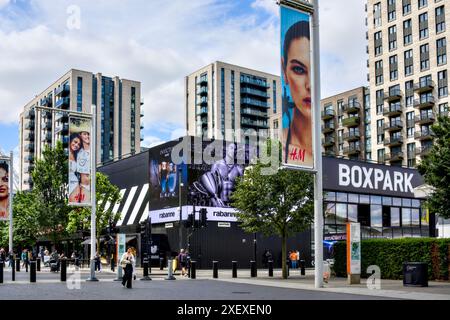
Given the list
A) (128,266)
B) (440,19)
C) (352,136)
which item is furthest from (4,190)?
(352,136)

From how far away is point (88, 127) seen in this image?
2991 centimetres

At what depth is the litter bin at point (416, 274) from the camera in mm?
24156

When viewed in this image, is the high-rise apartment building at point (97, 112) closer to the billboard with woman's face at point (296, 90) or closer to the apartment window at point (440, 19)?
the apartment window at point (440, 19)

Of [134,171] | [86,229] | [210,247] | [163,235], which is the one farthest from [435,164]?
[86,229]

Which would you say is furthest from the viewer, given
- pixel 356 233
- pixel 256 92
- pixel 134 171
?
pixel 256 92

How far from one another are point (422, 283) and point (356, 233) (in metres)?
3.63

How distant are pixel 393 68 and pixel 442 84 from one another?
10276mm

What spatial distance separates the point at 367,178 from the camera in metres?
53.2

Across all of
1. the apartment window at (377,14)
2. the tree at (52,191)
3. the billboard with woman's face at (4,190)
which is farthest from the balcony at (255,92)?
the billboard with woman's face at (4,190)

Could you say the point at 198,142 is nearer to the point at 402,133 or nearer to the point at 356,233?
the point at 356,233

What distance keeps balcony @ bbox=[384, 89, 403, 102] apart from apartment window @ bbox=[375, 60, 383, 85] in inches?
118

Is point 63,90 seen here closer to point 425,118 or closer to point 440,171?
point 425,118

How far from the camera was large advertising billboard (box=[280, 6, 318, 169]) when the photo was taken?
23.6 meters

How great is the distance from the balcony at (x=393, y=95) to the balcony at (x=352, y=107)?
9089mm
